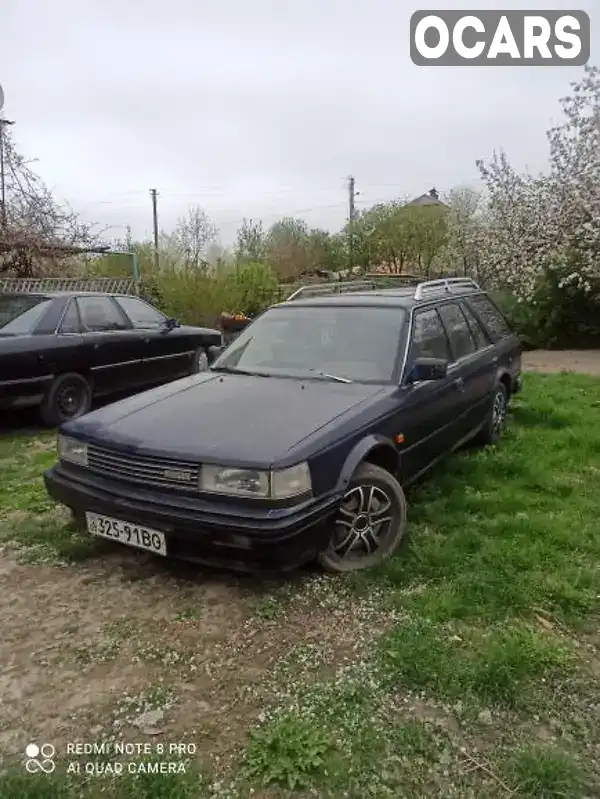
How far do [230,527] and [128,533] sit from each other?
638mm

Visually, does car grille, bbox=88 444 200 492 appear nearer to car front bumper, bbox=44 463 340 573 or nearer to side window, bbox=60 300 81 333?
car front bumper, bbox=44 463 340 573

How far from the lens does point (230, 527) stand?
286 centimetres

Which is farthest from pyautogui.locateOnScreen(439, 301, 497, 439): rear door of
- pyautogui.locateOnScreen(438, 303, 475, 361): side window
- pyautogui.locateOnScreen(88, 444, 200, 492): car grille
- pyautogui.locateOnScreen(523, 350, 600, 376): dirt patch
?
pyautogui.locateOnScreen(523, 350, 600, 376): dirt patch

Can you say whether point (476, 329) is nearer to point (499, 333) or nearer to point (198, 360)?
point (499, 333)

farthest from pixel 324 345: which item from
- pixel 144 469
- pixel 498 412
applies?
pixel 498 412

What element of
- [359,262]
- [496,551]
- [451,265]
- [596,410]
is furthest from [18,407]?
[359,262]

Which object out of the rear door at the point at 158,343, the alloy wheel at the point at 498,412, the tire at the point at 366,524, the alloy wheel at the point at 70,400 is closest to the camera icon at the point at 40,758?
the tire at the point at 366,524

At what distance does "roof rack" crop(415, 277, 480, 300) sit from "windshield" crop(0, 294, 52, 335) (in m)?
3.97

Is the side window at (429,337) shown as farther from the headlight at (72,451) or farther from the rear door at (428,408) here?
the headlight at (72,451)

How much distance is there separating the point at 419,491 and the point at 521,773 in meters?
2.59

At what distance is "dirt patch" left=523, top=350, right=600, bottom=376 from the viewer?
10.5 m

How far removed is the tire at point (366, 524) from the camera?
3311mm

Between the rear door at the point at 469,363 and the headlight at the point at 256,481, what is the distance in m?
2.11

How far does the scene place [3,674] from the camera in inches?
101
